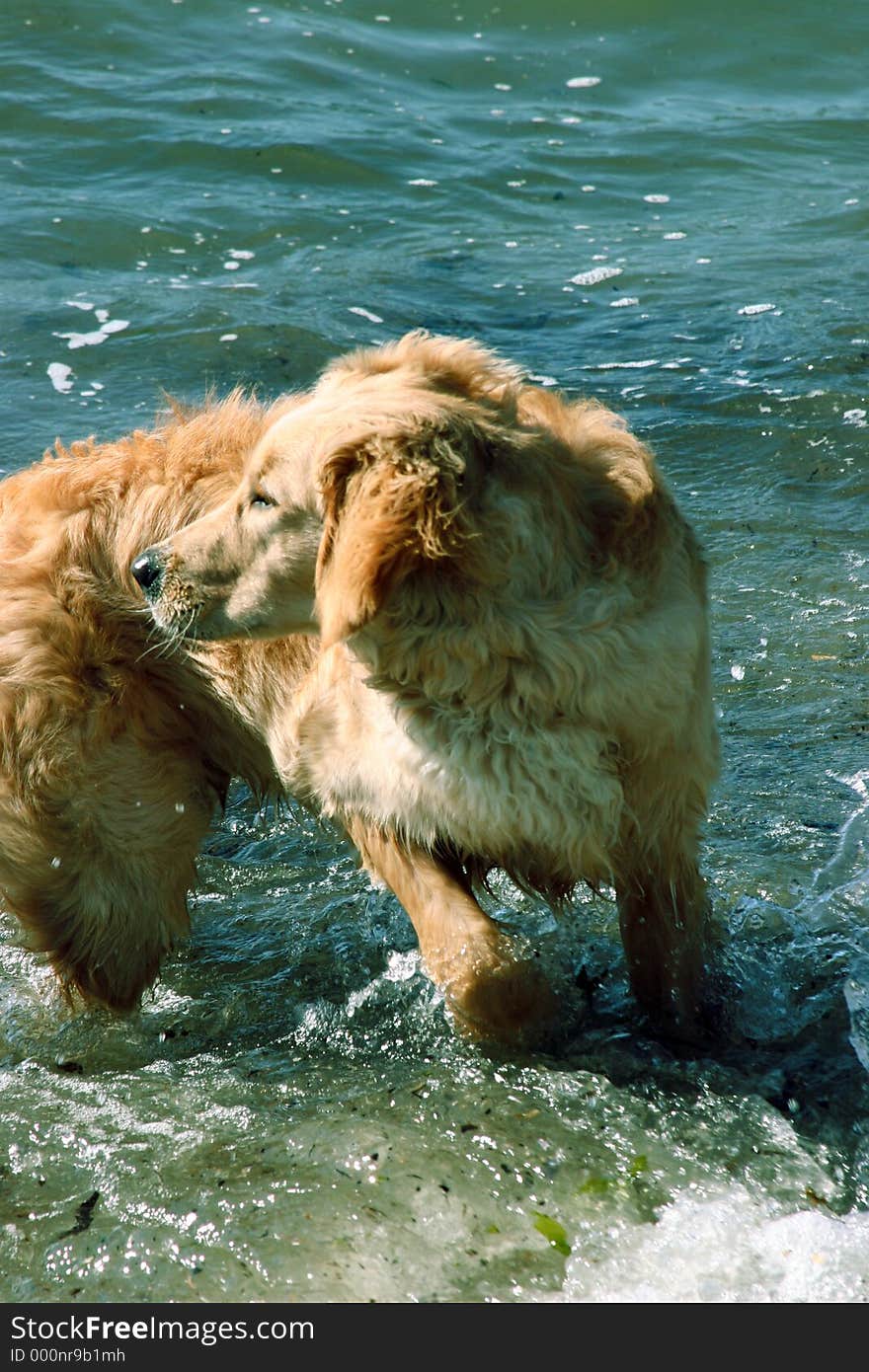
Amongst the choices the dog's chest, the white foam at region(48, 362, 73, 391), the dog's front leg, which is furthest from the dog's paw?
the white foam at region(48, 362, 73, 391)

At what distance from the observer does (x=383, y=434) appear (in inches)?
125

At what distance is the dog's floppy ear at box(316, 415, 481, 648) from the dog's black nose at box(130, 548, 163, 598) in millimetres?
773

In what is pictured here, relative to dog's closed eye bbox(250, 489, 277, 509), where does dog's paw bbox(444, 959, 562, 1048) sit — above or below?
below

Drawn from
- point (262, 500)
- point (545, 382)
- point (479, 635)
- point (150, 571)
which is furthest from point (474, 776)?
point (545, 382)

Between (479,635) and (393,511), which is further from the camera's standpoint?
(479,635)

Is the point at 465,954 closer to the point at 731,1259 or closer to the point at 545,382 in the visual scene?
the point at 731,1259

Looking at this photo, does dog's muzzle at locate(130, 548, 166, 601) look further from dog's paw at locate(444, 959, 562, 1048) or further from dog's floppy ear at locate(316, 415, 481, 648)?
dog's paw at locate(444, 959, 562, 1048)

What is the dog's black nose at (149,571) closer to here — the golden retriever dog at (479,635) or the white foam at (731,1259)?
the golden retriever dog at (479,635)

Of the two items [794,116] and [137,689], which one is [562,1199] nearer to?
[137,689]

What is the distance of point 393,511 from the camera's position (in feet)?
10.1

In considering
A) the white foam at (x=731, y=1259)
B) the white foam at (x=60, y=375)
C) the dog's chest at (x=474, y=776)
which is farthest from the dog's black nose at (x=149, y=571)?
the white foam at (x=60, y=375)

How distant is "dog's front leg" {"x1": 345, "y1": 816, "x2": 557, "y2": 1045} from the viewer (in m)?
3.69

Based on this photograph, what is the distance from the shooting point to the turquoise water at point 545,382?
130 inches
